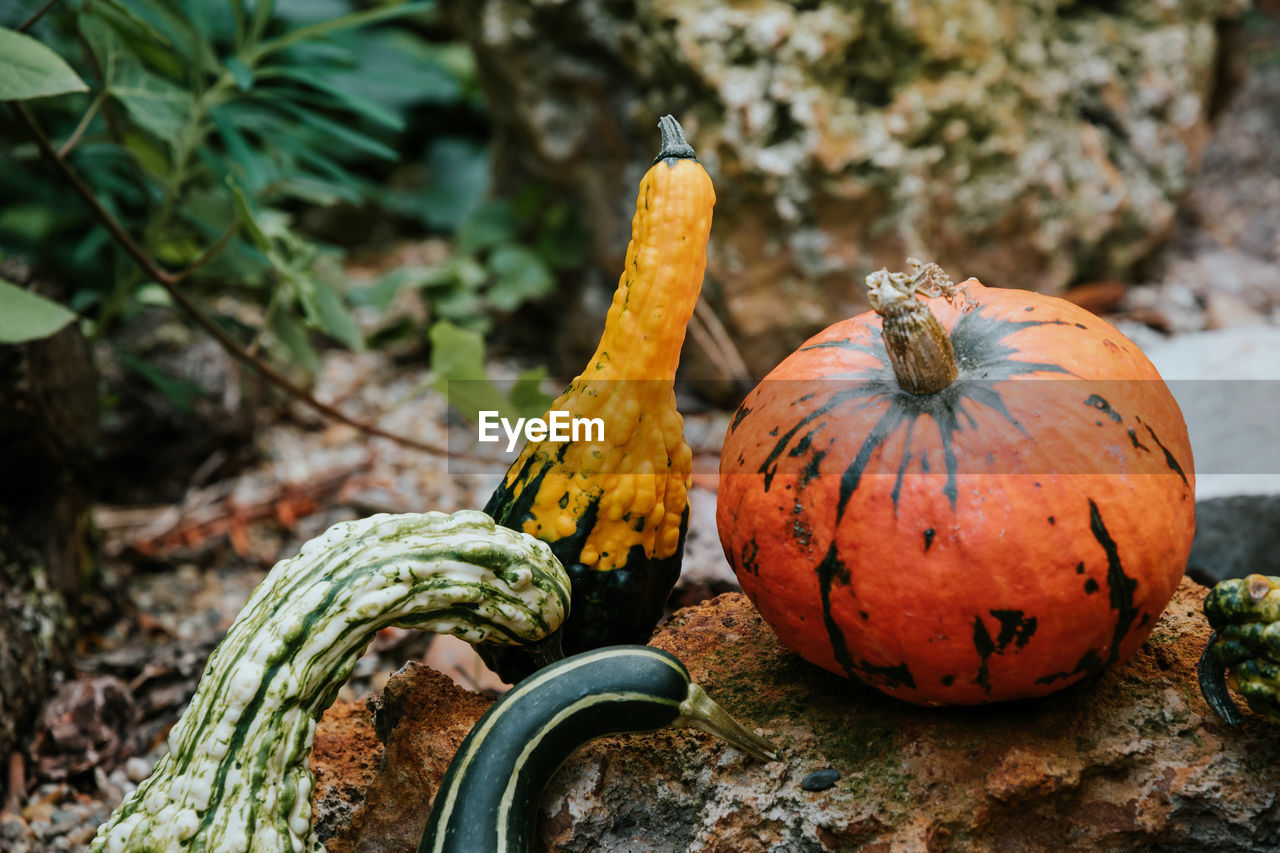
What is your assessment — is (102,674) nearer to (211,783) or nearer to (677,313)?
(211,783)

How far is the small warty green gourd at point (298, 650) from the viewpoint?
1.25 metres

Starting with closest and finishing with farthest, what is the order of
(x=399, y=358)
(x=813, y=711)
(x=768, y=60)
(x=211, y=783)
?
(x=211, y=783)
(x=813, y=711)
(x=768, y=60)
(x=399, y=358)

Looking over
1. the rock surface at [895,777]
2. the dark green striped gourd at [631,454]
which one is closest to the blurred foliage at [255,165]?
the dark green striped gourd at [631,454]

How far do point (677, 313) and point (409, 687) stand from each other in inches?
28.0

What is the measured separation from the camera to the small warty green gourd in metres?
1.25

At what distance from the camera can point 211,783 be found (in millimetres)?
1245

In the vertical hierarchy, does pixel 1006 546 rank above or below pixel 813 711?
above

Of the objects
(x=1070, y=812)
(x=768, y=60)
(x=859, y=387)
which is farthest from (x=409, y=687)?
(x=768, y=60)

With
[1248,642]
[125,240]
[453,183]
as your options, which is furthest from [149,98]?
[453,183]

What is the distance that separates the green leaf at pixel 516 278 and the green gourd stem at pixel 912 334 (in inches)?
106

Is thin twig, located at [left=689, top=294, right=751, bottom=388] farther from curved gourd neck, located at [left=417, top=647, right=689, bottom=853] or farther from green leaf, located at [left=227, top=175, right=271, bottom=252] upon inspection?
curved gourd neck, located at [left=417, top=647, right=689, bottom=853]

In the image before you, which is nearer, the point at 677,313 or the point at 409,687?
the point at 677,313

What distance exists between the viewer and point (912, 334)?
1.32 metres

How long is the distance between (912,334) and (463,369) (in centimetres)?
111
